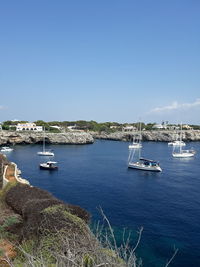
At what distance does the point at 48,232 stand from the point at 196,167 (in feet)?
212

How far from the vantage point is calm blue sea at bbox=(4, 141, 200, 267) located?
26.1 meters

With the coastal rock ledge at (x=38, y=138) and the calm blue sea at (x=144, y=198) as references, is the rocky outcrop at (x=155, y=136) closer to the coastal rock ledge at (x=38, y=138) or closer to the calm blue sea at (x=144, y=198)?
the coastal rock ledge at (x=38, y=138)

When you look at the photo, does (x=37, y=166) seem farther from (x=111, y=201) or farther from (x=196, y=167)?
(x=196, y=167)

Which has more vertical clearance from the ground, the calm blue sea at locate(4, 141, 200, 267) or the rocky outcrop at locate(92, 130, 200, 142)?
the rocky outcrop at locate(92, 130, 200, 142)

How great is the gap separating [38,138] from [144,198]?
95.9m

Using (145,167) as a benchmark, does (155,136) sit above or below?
above

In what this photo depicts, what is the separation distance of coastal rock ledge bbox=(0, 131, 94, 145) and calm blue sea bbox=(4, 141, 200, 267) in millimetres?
54668

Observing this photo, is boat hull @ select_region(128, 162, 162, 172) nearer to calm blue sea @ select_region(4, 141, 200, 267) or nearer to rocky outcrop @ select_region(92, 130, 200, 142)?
calm blue sea @ select_region(4, 141, 200, 267)

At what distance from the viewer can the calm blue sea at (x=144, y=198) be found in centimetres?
2606

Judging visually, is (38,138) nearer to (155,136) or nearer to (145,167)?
(145,167)

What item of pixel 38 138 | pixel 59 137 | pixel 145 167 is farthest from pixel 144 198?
pixel 59 137

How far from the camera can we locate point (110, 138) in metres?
174

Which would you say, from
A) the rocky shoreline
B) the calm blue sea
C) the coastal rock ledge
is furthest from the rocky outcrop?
the calm blue sea

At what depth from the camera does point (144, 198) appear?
4212 cm
